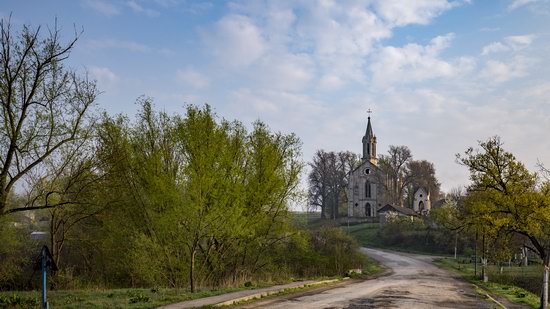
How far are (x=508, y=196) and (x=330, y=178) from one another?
240 feet

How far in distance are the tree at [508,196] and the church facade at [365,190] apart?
232 feet

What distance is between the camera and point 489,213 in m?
22.1

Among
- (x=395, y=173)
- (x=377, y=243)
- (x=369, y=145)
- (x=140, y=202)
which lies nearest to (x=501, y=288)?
(x=140, y=202)

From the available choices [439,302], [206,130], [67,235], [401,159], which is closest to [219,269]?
[67,235]

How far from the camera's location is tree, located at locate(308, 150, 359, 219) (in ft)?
307

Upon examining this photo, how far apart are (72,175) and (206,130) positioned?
674 cm

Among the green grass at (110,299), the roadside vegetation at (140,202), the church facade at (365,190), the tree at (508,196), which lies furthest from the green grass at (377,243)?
the green grass at (110,299)

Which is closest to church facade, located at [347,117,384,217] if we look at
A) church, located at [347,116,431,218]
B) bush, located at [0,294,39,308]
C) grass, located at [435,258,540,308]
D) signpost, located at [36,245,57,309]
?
church, located at [347,116,431,218]

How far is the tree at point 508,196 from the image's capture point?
20.9 metres

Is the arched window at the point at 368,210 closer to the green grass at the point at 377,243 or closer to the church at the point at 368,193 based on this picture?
the church at the point at 368,193

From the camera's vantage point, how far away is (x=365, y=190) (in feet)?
311

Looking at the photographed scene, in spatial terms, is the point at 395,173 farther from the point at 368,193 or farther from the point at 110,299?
the point at 110,299

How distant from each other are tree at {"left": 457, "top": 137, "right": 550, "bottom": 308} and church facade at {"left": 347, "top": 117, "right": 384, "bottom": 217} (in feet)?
232

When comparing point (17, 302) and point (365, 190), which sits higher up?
point (365, 190)
